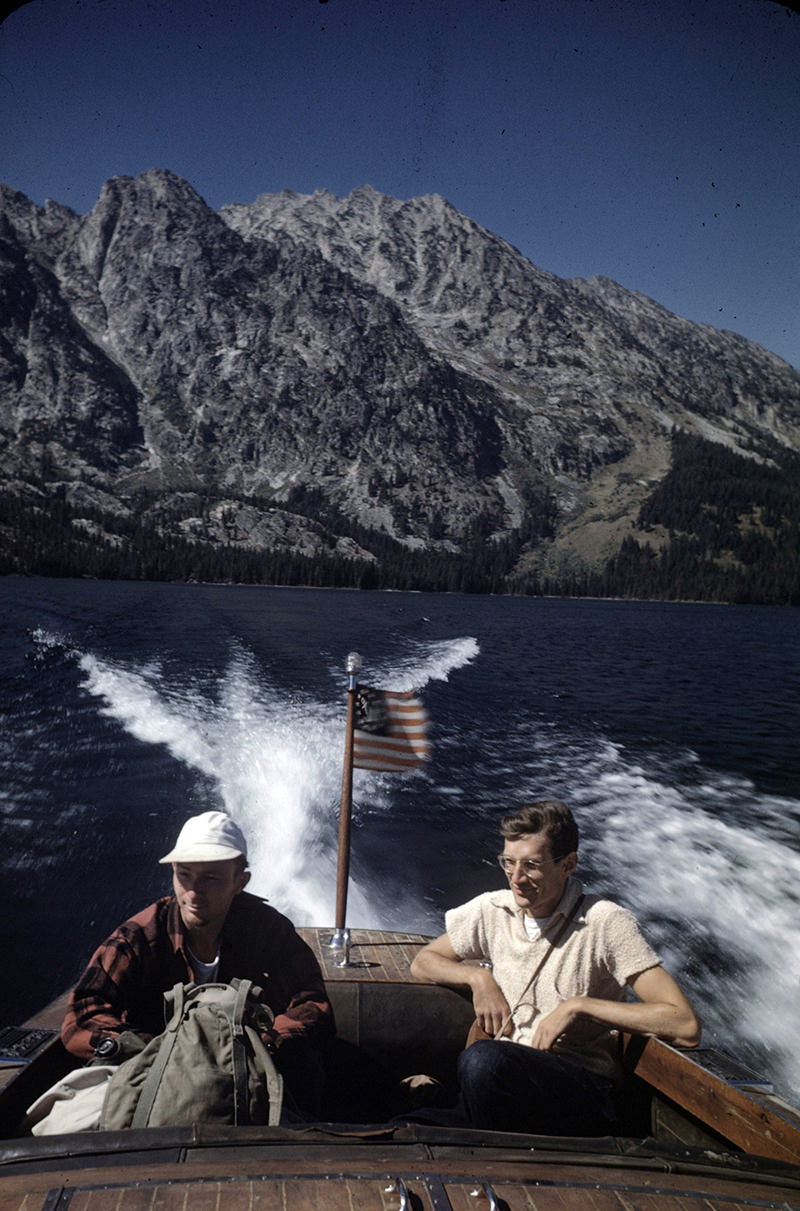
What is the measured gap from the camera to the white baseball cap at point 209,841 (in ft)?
11.6

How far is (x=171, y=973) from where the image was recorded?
12.1 ft

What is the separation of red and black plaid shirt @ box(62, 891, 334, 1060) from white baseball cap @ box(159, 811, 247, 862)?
0.74 feet

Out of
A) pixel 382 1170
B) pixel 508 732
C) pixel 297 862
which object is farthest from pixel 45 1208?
pixel 508 732

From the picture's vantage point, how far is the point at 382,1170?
8.57 ft

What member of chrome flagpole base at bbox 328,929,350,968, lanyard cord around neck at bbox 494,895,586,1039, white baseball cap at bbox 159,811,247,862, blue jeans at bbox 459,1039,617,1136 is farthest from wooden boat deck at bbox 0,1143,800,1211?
chrome flagpole base at bbox 328,929,350,968

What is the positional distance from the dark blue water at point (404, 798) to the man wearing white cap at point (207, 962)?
5.14m

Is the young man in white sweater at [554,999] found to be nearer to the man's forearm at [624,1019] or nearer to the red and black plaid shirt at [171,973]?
the man's forearm at [624,1019]

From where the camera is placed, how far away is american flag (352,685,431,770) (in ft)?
22.4

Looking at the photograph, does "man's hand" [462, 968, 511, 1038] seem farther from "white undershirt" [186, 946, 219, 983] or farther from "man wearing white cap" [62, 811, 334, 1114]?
"white undershirt" [186, 946, 219, 983]

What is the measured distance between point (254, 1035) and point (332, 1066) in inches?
95.4

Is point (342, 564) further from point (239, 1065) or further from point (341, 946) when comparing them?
point (239, 1065)

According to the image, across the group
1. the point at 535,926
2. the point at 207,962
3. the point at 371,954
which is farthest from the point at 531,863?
the point at 371,954

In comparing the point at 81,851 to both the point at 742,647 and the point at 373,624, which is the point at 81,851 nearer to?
the point at 373,624

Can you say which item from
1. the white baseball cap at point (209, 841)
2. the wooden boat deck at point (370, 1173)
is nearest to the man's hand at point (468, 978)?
the wooden boat deck at point (370, 1173)
